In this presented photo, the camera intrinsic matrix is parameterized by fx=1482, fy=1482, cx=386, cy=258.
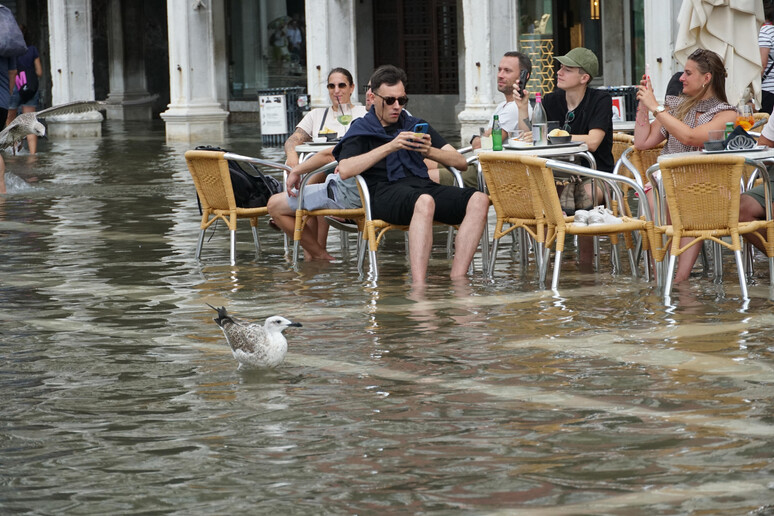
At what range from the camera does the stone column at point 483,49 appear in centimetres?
1902

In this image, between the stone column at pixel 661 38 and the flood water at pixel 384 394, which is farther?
the stone column at pixel 661 38

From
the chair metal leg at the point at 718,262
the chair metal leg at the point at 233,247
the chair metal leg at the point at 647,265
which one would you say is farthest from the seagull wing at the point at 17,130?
the chair metal leg at the point at 718,262

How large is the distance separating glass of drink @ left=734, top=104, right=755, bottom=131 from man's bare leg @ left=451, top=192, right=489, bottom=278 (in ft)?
4.60

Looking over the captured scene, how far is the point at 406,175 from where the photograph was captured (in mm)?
8312

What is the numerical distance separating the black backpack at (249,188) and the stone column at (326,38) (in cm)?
1203

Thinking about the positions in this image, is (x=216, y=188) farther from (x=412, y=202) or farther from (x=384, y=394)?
(x=384, y=394)

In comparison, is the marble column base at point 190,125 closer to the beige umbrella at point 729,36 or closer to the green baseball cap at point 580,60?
the beige umbrella at point 729,36

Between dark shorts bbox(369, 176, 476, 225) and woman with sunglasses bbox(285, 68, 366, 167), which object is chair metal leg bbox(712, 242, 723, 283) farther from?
woman with sunglasses bbox(285, 68, 366, 167)

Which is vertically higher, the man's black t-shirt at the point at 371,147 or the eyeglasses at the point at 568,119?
the eyeglasses at the point at 568,119

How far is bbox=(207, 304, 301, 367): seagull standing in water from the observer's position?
18.6ft

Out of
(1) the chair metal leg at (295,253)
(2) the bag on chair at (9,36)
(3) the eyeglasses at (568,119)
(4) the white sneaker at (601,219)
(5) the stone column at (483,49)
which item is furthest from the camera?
(5) the stone column at (483,49)

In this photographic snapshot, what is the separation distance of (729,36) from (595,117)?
1.76m

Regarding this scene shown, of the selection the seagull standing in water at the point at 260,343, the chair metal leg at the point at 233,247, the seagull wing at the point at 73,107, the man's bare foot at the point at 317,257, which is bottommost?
the seagull standing in water at the point at 260,343

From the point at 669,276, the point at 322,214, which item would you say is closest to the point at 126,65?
the point at 322,214
